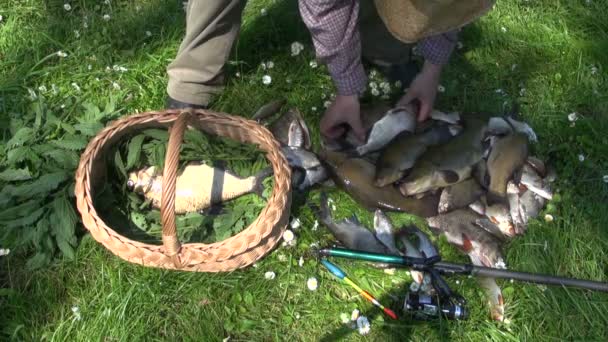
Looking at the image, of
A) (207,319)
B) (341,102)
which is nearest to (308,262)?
(207,319)

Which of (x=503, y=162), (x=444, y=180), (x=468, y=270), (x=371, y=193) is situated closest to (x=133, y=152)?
(x=371, y=193)

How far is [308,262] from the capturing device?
282 cm

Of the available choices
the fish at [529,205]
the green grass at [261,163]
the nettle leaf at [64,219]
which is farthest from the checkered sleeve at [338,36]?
the nettle leaf at [64,219]

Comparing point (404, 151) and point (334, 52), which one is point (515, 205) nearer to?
point (404, 151)

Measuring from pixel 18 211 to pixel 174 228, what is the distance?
88 cm

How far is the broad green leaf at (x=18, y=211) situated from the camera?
9.01 feet

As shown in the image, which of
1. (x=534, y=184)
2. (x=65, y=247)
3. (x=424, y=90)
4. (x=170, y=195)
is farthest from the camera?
(x=424, y=90)

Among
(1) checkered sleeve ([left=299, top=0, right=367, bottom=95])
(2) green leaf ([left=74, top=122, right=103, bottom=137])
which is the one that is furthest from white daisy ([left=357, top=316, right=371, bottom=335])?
(2) green leaf ([left=74, top=122, right=103, bottom=137])

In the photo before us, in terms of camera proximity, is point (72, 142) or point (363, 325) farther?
point (72, 142)

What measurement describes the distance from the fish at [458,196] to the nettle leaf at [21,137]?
2.08 meters

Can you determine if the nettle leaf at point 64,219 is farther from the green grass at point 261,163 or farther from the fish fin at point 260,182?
the fish fin at point 260,182

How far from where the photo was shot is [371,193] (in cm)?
299

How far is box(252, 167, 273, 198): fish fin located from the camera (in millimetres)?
2961

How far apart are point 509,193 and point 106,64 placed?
7.73 feet
